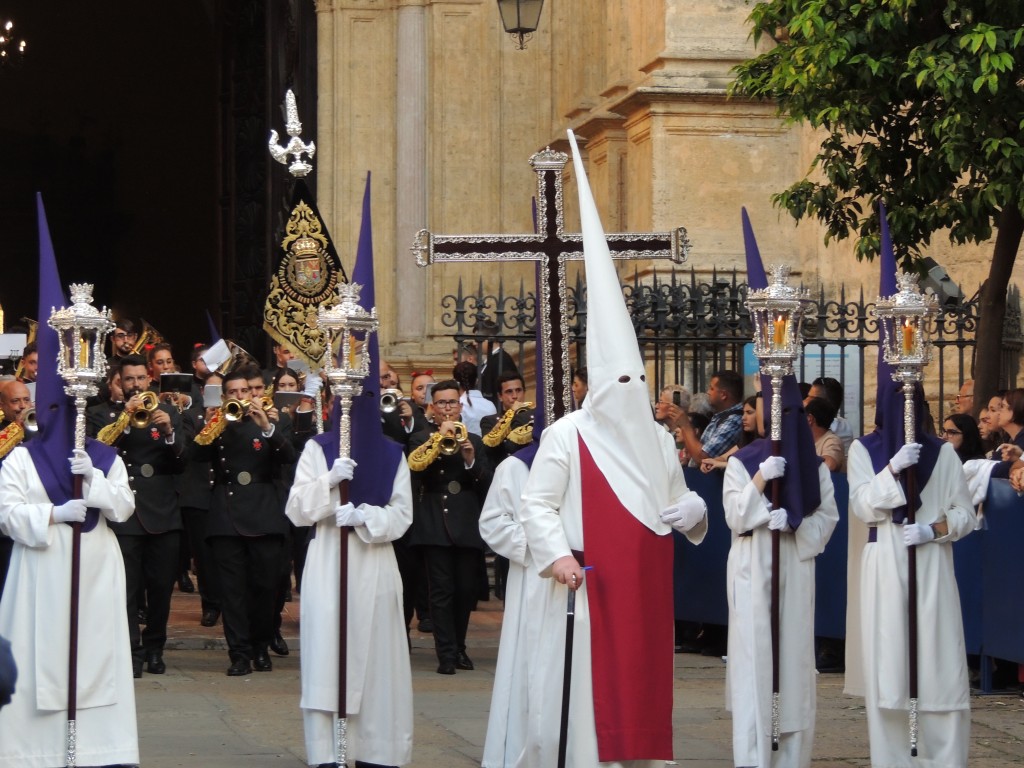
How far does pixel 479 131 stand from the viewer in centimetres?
2156

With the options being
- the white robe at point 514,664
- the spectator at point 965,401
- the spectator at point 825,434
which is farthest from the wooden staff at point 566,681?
the spectator at point 965,401

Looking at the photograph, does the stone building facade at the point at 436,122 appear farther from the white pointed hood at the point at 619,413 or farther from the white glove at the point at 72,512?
the white pointed hood at the point at 619,413

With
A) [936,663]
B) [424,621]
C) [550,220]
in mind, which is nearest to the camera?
[936,663]

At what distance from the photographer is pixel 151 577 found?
39.0 feet

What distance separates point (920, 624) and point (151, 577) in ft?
15.8

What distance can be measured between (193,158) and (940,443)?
1016 inches

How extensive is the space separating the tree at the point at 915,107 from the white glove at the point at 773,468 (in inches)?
114

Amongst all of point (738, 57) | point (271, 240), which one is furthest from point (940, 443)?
point (271, 240)

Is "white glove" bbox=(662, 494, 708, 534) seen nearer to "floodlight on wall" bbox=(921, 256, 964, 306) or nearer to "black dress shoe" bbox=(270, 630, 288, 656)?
"black dress shoe" bbox=(270, 630, 288, 656)

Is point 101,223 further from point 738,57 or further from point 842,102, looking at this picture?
point 842,102

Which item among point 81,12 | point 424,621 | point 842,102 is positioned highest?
point 81,12

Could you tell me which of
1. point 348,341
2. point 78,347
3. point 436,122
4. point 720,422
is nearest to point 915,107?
point 720,422

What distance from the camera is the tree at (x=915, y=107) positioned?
36.1ft

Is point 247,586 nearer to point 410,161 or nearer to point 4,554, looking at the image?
point 4,554
